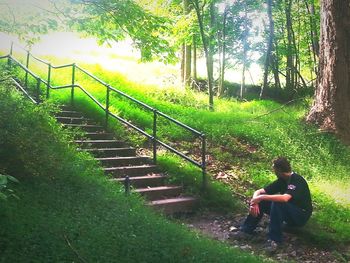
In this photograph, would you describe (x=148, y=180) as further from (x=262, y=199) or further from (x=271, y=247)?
(x=271, y=247)

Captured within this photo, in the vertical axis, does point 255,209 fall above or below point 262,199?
below

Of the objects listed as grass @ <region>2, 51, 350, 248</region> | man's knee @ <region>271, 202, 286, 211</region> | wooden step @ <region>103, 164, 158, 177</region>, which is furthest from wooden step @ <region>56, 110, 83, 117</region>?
man's knee @ <region>271, 202, 286, 211</region>

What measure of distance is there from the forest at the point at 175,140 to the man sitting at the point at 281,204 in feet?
0.94

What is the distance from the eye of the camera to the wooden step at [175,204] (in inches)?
286

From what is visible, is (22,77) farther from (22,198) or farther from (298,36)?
(298,36)

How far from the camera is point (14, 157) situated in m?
5.16

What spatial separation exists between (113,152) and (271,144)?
4.12 meters

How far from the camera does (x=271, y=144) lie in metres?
10.7

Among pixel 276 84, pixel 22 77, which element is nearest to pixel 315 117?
pixel 276 84

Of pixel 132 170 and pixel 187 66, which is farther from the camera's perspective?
pixel 187 66

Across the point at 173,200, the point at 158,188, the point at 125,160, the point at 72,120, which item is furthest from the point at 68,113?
the point at 173,200

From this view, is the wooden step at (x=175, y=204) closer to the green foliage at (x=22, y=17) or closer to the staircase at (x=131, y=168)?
the staircase at (x=131, y=168)

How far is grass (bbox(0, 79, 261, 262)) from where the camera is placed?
4.07 meters

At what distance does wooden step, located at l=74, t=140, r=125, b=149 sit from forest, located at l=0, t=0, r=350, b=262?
1.42ft
